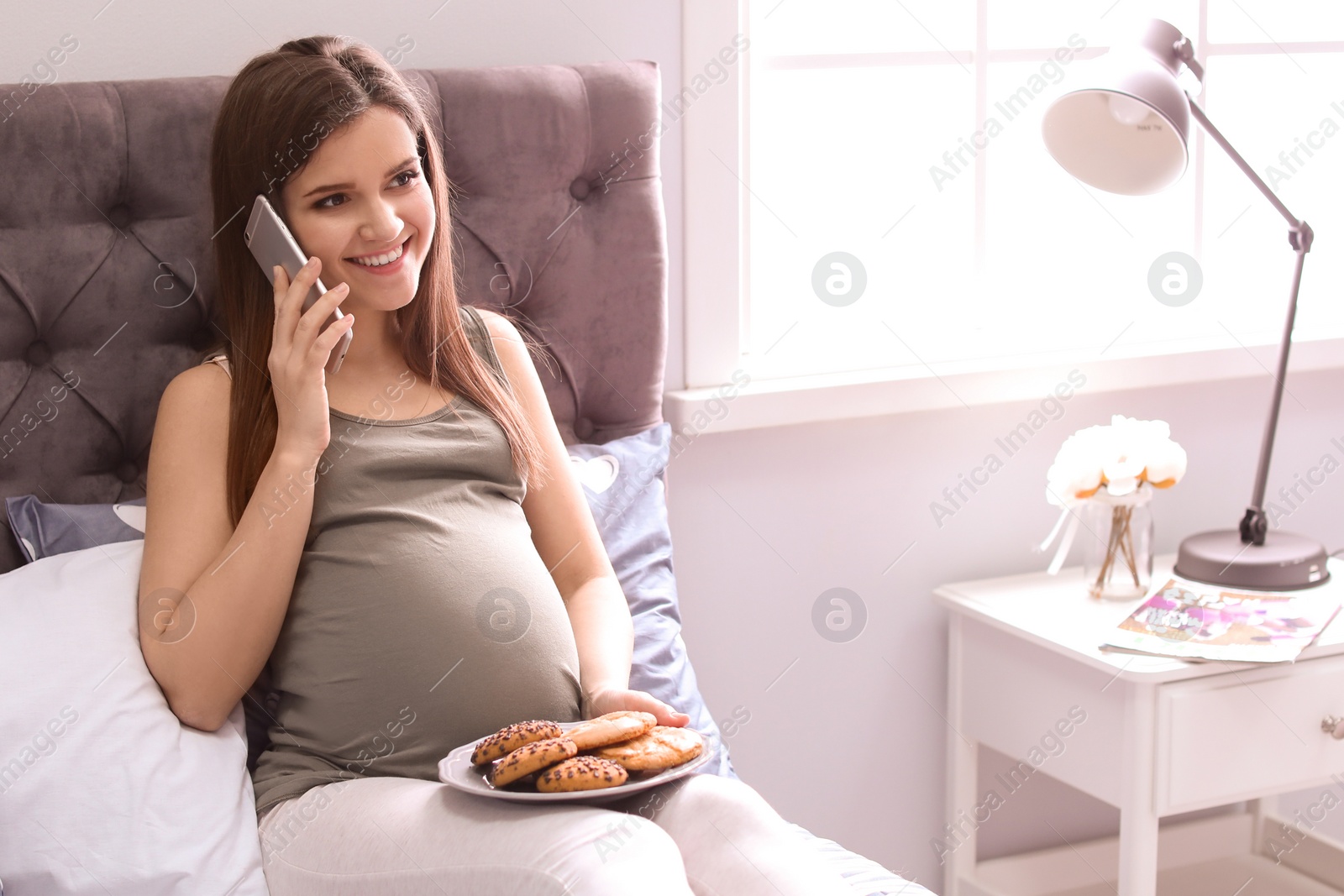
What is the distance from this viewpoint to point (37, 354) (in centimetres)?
136

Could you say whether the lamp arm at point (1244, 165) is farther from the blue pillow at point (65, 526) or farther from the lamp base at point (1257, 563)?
the blue pillow at point (65, 526)

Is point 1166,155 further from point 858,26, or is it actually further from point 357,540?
point 357,540

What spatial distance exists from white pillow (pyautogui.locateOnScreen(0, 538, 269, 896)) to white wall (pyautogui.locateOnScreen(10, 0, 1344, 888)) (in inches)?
32.6

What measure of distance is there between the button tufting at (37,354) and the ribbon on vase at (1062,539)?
4.31 feet

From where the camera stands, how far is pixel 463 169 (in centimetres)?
152

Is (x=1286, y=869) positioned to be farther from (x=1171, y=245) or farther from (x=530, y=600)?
(x=530, y=600)

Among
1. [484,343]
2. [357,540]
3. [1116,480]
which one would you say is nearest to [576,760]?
[357,540]

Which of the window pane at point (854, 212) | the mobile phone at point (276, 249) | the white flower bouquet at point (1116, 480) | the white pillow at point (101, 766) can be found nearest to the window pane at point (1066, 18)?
the window pane at point (854, 212)

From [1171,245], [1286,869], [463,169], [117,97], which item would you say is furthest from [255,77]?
[1286,869]

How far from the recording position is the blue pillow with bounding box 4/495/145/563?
4.21 ft

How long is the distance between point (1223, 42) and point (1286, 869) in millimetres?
1458

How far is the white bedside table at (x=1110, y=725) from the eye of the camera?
1.63 meters

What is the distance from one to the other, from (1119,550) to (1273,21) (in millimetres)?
1037

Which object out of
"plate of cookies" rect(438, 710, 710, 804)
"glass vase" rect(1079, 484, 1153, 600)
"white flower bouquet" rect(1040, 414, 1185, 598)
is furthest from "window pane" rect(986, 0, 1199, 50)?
"plate of cookies" rect(438, 710, 710, 804)
